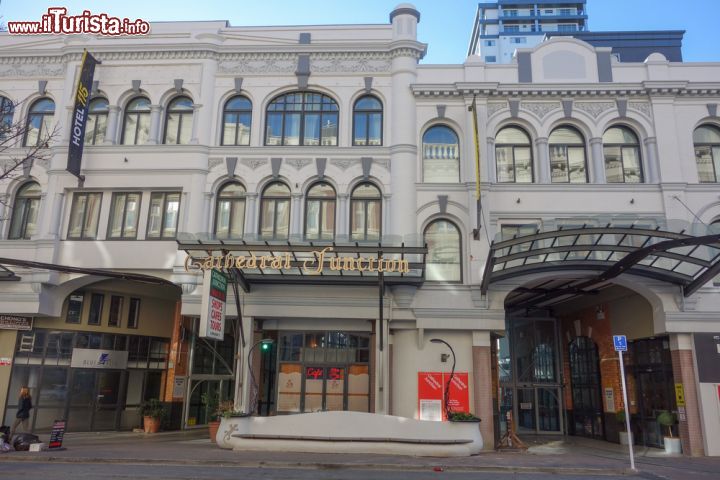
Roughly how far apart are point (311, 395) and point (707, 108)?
60.6 feet

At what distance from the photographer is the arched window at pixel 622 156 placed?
21.3 m

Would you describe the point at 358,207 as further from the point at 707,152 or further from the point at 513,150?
the point at 707,152

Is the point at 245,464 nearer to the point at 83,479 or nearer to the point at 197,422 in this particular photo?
the point at 83,479

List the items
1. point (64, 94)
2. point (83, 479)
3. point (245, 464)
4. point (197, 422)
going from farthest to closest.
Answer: point (197, 422) → point (64, 94) → point (245, 464) → point (83, 479)

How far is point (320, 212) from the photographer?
2136cm

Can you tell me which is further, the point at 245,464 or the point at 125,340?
the point at 125,340

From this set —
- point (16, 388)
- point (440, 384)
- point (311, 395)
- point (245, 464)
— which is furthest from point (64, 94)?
point (440, 384)

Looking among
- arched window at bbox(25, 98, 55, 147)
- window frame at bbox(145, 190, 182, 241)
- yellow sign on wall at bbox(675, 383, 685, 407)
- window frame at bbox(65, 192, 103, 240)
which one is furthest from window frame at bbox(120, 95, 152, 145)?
yellow sign on wall at bbox(675, 383, 685, 407)

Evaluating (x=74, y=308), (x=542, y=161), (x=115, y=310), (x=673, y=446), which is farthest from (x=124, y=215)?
(x=673, y=446)


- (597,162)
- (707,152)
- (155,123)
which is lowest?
(597,162)

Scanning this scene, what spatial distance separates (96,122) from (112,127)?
1064 millimetres

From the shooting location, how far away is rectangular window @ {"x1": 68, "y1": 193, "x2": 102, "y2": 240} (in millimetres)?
21469

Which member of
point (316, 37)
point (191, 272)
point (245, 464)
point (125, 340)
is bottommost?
point (245, 464)

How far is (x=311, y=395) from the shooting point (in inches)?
798
